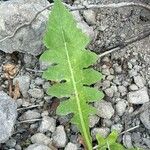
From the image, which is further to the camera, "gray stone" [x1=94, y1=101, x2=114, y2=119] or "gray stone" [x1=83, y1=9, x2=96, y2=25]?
"gray stone" [x1=83, y1=9, x2=96, y2=25]

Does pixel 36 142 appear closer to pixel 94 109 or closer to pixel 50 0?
pixel 94 109

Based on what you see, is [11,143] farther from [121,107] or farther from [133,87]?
[133,87]

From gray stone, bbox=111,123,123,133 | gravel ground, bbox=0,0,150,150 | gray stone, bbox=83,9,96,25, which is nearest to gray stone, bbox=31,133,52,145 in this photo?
gravel ground, bbox=0,0,150,150

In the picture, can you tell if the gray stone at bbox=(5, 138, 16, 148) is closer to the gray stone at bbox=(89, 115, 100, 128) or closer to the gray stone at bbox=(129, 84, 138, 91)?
the gray stone at bbox=(89, 115, 100, 128)

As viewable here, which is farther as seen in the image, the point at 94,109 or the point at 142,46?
the point at 142,46

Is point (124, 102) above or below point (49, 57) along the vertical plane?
below

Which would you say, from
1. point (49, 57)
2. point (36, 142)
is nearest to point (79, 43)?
point (49, 57)

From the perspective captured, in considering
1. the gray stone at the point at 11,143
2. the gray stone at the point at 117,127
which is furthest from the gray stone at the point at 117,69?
the gray stone at the point at 11,143

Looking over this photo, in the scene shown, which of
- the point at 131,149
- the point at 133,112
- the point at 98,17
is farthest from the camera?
the point at 98,17
